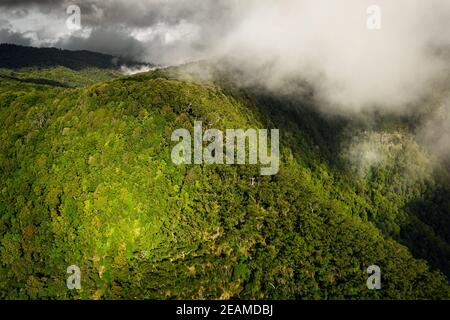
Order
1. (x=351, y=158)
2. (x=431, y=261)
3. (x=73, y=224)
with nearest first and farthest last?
1. (x=73, y=224)
2. (x=431, y=261)
3. (x=351, y=158)

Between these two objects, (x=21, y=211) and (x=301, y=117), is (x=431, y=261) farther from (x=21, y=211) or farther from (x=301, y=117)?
(x=21, y=211)

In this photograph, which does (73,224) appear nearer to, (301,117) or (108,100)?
(108,100)

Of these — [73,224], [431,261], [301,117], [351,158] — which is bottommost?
[431,261]

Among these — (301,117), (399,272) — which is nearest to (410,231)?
(301,117)

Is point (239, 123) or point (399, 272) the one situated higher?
point (239, 123)

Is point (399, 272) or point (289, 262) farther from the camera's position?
point (399, 272)
